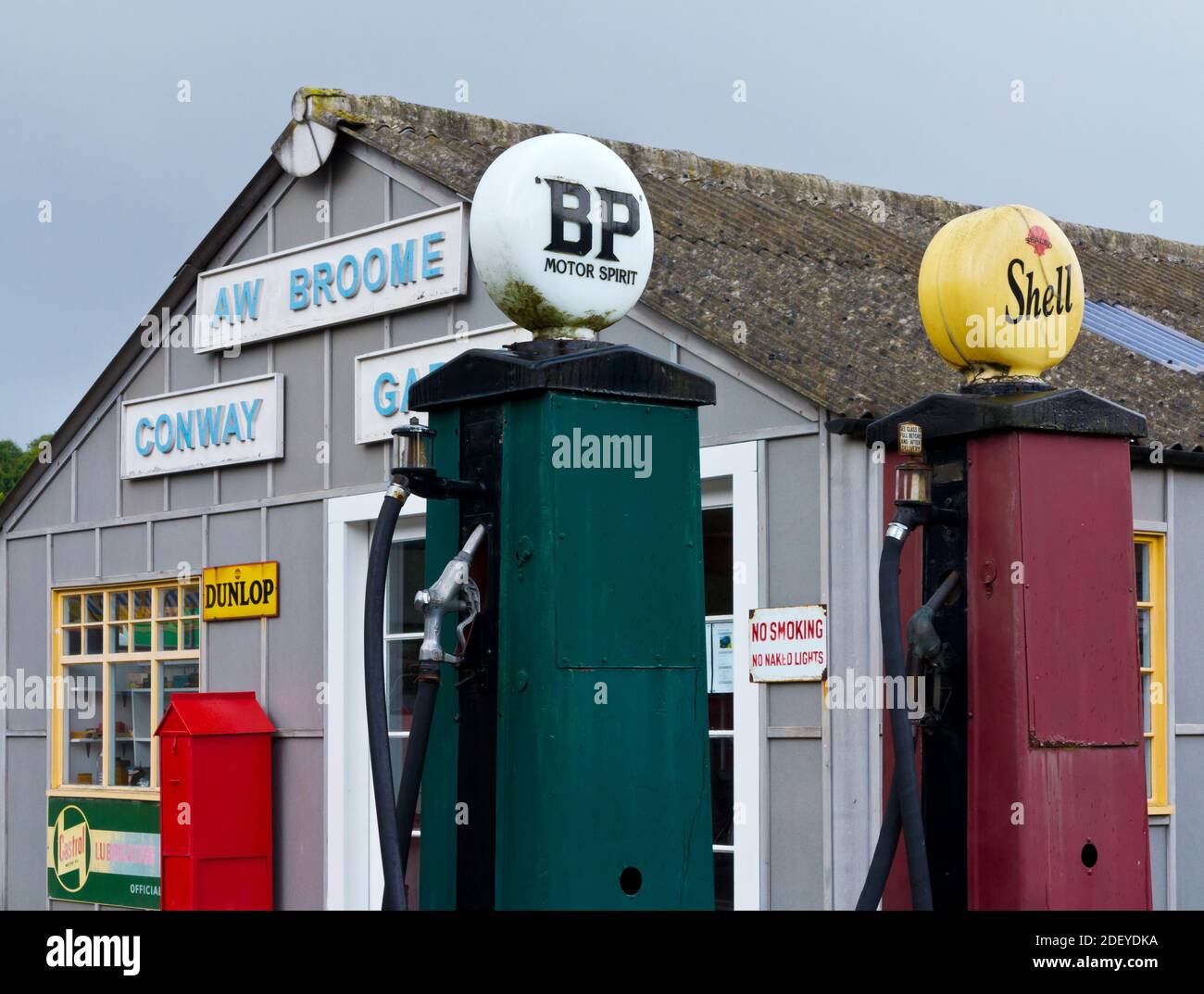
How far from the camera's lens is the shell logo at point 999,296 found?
4957 millimetres

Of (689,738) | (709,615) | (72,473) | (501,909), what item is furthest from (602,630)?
(72,473)

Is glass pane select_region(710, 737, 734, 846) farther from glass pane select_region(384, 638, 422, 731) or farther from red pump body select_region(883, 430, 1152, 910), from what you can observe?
red pump body select_region(883, 430, 1152, 910)

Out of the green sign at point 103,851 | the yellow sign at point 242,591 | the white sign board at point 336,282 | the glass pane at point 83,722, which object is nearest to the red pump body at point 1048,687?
the white sign board at point 336,282

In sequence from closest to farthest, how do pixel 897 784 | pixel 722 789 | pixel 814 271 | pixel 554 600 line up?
pixel 554 600 < pixel 897 784 < pixel 722 789 < pixel 814 271

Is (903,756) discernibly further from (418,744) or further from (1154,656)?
(1154,656)

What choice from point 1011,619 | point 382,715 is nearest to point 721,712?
point 1011,619

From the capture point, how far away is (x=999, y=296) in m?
4.96

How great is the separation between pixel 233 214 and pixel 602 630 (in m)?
8.84

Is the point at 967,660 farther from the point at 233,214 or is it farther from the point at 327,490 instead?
the point at 233,214

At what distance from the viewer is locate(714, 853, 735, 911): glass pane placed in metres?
9.17

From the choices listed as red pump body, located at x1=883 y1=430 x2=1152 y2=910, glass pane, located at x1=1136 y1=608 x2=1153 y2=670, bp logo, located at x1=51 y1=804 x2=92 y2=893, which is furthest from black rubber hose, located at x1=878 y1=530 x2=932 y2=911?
bp logo, located at x1=51 y1=804 x2=92 y2=893

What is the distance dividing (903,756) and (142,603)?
9.68 m

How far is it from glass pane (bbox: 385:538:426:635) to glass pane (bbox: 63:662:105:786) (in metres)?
3.27

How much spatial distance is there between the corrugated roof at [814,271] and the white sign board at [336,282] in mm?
404
